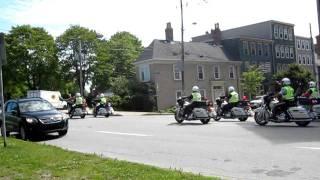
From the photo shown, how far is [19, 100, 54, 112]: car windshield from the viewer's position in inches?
750

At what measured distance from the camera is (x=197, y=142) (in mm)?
14562

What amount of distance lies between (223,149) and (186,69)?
150 feet

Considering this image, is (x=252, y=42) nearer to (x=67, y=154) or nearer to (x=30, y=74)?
(x=30, y=74)

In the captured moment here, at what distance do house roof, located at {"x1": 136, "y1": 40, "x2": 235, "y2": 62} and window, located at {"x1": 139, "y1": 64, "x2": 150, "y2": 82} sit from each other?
839 mm

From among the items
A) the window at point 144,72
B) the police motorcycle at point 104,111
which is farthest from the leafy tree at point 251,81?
the police motorcycle at point 104,111

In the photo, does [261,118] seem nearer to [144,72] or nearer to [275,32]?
[144,72]

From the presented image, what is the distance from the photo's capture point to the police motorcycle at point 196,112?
2220cm

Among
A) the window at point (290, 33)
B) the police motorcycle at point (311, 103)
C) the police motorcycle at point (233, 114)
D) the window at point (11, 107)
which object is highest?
the window at point (290, 33)

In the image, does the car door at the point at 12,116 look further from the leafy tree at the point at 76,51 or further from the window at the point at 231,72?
the leafy tree at the point at 76,51

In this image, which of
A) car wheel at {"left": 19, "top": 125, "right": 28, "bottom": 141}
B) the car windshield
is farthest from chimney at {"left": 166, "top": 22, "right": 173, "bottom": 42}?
car wheel at {"left": 19, "top": 125, "right": 28, "bottom": 141}

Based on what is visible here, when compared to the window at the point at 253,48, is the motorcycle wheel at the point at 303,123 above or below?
below

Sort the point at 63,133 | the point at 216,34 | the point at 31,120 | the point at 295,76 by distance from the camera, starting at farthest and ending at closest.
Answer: the point at 216,34
the point at 295,76
the point at 63,133
the point at 31,120

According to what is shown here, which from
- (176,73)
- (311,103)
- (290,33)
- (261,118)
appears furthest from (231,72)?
(261,118)

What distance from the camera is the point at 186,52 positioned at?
59.5m
